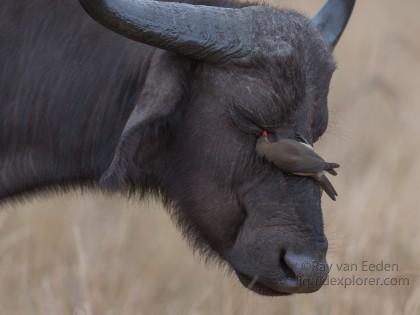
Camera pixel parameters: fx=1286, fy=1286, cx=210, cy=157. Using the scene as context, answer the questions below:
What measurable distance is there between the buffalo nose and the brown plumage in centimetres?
29

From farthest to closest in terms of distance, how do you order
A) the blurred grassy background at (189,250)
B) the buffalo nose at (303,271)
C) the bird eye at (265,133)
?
the blurred grassy background at (189,250)
the bird eye at (265,133)
the buffalo nose at (303,271)

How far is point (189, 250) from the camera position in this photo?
7.54 metres

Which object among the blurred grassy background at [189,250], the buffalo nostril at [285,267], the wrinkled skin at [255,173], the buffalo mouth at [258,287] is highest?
the wrinkled skin at [255,173]

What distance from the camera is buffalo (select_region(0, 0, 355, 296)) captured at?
443cm

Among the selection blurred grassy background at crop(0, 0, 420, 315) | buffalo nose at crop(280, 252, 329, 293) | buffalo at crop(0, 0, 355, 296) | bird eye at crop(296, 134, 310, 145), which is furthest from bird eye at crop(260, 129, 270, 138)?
blurred grassy background at crop(0, 0, 420, 315)

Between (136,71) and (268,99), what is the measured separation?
1.71 feet

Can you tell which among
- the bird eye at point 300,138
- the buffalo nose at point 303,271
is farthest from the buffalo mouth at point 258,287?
the bird eye at point 300,138

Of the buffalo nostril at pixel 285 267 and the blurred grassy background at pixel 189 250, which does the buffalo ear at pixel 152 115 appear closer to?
the buffalo nostril at pixel 285 267

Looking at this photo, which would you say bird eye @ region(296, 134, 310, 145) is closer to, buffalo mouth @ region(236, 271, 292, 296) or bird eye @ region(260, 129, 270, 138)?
bird eye @ region(260, 129, 270, 138)

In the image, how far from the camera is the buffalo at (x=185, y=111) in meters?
4.43

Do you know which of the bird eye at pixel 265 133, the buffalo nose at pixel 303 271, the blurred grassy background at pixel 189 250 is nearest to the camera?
the buffalo nose at pixel 303 271

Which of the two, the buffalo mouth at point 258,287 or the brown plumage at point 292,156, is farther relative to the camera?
the buffalo mouth at point 258,287

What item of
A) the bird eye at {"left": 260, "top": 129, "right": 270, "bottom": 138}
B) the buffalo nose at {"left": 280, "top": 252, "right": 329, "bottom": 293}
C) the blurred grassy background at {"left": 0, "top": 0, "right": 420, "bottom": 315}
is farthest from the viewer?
the blurred grassy background at {"left": 0, "top": 0, "right": 420, "bottom": 315}

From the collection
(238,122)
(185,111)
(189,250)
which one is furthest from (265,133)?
(189,250)
